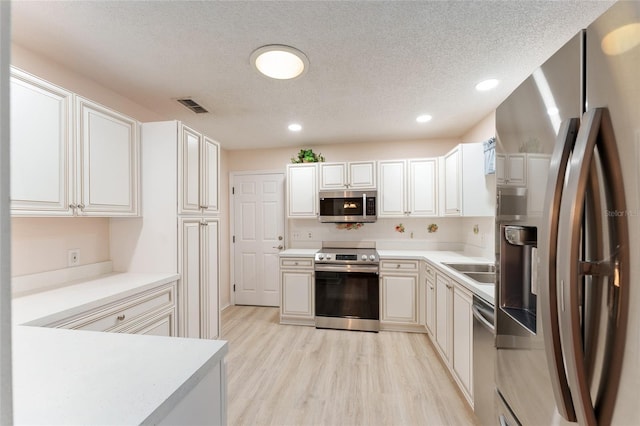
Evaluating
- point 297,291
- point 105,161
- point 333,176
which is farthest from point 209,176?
point 297,291

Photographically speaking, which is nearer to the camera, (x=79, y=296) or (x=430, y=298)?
(x=79, y=296)

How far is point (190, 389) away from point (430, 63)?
2259 mm

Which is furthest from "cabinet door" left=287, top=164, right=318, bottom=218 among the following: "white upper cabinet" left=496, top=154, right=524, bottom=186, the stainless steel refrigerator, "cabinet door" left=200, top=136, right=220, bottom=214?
the stainless steel refrigerator

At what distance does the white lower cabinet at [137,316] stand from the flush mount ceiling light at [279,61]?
175cm

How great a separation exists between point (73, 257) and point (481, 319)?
2.81m

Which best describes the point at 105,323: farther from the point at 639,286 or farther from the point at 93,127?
the point at 639,286

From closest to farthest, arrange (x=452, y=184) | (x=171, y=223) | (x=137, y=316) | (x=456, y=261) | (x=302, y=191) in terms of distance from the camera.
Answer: (x=137, y=316) → (x=171, y=223) → (x=456, y=261) → (x=452, y=184) → (x=302, y=191)

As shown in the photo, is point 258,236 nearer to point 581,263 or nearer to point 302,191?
point 302,191

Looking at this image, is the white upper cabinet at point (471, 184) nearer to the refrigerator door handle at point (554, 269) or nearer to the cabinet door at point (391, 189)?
the cabinet door at point (391, 189)

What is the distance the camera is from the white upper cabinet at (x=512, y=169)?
93 centimetres

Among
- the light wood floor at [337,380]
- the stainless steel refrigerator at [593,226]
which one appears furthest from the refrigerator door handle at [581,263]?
the light wood floor at [337,380]

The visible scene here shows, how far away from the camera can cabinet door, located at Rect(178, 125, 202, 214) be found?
7.09ft

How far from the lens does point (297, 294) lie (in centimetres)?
337

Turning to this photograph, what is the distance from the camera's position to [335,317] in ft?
10.6
